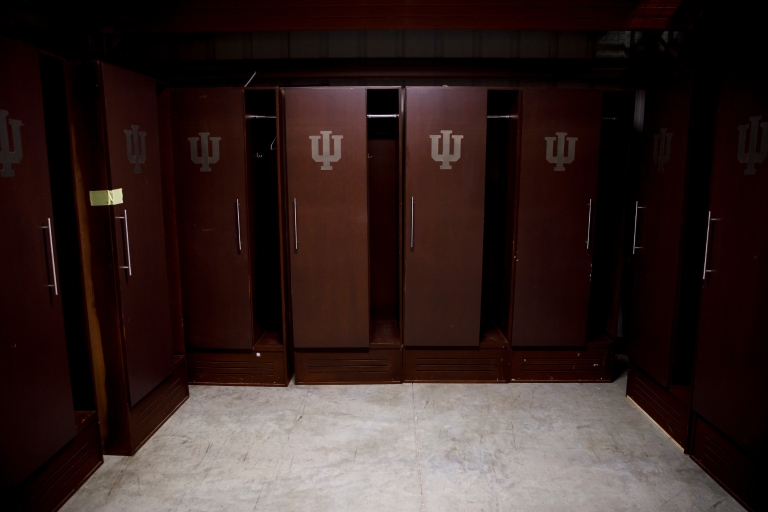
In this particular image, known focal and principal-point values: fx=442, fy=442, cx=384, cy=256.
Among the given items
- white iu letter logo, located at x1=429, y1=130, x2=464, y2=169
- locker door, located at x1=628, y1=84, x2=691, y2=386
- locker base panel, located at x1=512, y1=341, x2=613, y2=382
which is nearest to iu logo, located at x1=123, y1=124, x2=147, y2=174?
white iu letter logo, located at x1=429, y1=130, x2=464, y2=169

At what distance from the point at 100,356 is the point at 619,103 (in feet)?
12.5

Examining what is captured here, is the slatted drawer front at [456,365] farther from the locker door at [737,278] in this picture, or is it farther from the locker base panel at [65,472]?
the locker base panel at [65,472]

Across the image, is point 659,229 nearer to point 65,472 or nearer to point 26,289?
point 26,289

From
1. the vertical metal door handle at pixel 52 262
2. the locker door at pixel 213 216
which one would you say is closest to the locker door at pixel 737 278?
the locker door at pixel 213 216

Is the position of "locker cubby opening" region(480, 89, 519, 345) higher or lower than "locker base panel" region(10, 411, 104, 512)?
higher

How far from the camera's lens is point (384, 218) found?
3.68m

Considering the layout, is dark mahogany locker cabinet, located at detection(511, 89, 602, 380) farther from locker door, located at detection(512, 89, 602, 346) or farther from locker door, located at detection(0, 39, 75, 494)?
locker door, located at detection(0, 39, 75, 494)

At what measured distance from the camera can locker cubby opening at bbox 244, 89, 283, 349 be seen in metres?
3.13

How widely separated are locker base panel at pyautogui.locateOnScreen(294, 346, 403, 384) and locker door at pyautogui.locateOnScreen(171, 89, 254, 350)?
0.45 metres

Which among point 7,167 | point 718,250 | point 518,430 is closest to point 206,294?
point 7,167

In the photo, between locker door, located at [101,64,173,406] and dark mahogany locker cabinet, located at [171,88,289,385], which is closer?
locker door, located at [101,64,173,406]

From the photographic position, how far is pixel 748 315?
6.63 feet

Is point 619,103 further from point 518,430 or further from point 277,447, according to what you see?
point 277,447

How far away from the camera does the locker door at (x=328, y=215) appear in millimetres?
2980
